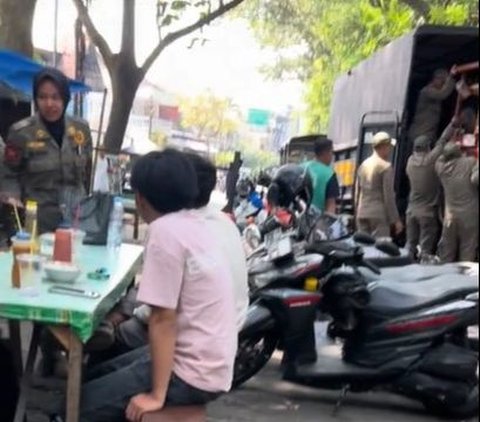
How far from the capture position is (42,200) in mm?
5191

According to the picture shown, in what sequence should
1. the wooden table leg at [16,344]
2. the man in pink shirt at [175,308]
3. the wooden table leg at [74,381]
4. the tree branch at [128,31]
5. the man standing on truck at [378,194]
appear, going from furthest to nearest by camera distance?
1. the tree branch at [128,31]
2. the man standing on truck at [378,194]
3. the wooden table leg at [16,344]
4. the wooden table leg at [74,381]
5. the man in pink shirt at [175,308]

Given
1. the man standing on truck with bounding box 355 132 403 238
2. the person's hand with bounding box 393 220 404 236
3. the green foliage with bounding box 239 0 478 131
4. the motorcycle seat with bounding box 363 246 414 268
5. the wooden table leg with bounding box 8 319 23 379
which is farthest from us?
the green foliage with bounding box 239 0 478 131

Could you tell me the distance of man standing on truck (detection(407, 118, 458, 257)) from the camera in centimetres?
810

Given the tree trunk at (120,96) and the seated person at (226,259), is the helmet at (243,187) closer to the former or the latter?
the tree trunk at (120,96)

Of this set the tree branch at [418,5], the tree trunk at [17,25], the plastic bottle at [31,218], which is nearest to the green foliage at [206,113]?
the tree branch at [418,5]

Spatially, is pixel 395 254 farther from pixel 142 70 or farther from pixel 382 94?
Answer: pixel 142 70

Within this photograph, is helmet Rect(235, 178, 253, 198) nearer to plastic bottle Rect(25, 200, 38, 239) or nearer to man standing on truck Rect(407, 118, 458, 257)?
man standing on truck Rect(407, 118, 458, 257)

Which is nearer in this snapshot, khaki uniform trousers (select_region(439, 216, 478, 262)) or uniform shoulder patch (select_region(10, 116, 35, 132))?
uniform shoulder patch (select_region(10, 116, 35, 132))

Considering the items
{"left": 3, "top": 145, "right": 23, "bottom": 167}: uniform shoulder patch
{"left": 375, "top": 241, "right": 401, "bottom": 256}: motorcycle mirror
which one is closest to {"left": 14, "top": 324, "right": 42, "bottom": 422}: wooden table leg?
{"left": 3, "top": 145, "right": 23, "bottom": 167}: uniform shoulder patch

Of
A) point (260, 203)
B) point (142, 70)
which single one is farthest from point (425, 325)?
point (142, 70)

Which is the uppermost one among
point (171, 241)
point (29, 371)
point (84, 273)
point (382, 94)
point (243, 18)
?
point (243, 18)

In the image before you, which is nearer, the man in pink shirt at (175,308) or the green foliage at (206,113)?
the man in pink shirt at (175,308)

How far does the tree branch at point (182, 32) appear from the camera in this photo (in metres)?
13.1

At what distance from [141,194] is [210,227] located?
0.30m
